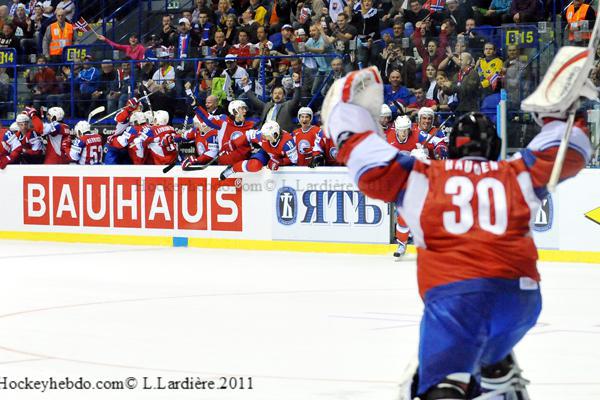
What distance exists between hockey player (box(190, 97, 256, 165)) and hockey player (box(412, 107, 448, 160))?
2484 mm

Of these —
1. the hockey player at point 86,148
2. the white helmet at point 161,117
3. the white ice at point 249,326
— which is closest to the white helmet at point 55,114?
the hockey player at point 86,148

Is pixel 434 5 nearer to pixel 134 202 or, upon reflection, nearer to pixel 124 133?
pixel 124 133

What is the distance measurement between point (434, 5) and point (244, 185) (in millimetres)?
4192

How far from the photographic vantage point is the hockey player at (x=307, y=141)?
55.6 feet

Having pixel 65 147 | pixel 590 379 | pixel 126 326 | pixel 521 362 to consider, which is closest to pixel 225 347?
pixel 126 326

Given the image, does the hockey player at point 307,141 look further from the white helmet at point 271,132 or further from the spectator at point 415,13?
the spectator at point 415,13

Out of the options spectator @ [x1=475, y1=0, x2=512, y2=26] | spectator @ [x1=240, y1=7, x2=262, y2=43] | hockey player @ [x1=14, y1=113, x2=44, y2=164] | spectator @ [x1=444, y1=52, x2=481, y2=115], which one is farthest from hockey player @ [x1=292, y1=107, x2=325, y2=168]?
hockey player @ [x1=14, y1=113, x2=44, y2=164]

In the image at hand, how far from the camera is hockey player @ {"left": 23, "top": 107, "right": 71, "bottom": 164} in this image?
794 inches

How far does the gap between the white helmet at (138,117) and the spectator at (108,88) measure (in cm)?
149

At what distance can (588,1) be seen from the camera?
17531 millimetres

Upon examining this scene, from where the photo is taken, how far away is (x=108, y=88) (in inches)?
841

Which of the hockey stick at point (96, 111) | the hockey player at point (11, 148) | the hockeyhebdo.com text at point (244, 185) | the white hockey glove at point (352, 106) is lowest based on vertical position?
the hockeyhebdo.com text at point (244, 185)

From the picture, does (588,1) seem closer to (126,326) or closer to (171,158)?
(171,158)

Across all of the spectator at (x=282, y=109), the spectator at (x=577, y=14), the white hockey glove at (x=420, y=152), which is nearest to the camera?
the spectator at (x=577, y=14)
